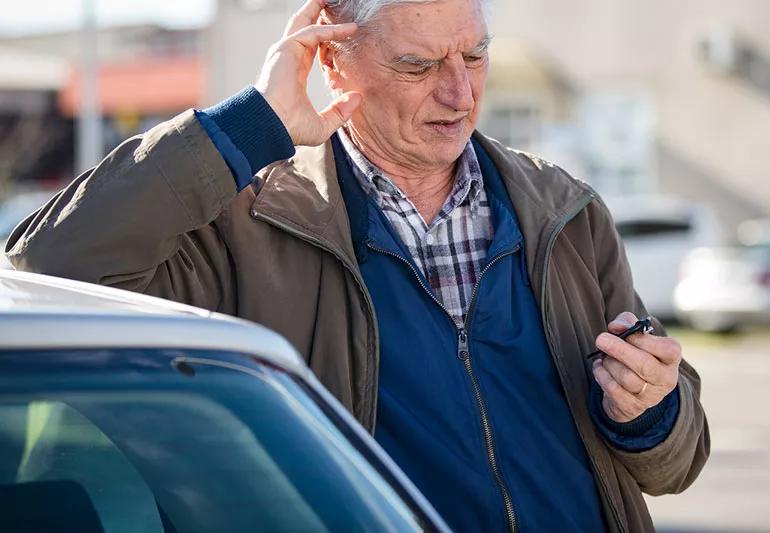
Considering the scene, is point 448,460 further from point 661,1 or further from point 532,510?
point 661,1

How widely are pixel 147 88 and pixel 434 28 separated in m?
30.4

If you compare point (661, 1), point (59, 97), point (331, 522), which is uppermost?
point (331, 522)

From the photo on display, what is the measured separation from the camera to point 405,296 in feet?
8.75

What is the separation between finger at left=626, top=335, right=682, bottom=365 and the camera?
2570 mm

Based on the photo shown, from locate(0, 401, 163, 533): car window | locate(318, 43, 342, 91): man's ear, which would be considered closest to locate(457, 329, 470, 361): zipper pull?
locate(318, 43, 342, 91): man's ear

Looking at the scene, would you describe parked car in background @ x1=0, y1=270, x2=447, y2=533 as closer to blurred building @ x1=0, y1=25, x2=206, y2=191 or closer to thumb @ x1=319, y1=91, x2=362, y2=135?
thumb @ x1=319, y1=91, x2=362, y2=135

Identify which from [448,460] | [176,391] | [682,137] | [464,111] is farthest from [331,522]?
[682,137]

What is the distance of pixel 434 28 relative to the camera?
279 centimetres

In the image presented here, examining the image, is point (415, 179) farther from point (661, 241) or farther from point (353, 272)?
point (661, 241)

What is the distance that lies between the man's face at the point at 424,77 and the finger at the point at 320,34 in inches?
1.9

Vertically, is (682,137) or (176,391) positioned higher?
(176,391)

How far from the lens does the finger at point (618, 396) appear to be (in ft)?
8.47

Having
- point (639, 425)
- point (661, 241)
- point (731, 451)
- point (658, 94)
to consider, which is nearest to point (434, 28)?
point (639, 425)

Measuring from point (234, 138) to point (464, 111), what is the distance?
0.48 m
